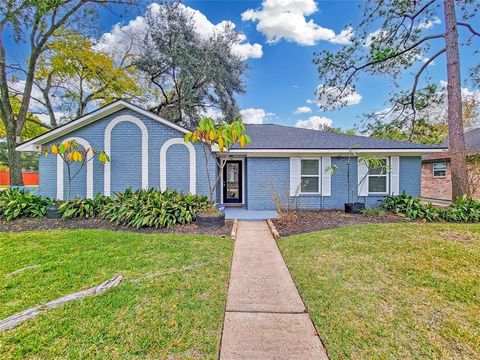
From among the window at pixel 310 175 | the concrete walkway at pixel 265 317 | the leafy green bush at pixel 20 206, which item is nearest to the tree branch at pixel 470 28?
the window at pixel 310 175

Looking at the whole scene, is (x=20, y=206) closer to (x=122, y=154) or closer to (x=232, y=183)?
(x=122, y=154)

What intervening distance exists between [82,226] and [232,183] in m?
6.31

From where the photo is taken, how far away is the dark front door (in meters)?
11.1

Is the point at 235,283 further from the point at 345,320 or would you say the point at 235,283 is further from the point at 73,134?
the point at 73,134

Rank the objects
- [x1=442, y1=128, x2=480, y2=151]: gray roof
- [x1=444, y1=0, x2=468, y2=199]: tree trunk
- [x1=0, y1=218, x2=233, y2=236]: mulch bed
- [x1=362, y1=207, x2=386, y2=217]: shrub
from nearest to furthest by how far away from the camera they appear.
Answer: [x1=0, y1=218, x2=233, y2=236]: mulch bed → [x1=362, y1=207, x2=386, y2=217]: shrub → [x1=444, y1=0, x2=468, y2=199]: tree trunk → [x1=442, y1=128, x2=480, y2=151]: gray roof

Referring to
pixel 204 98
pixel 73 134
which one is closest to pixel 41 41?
pixel 73 134

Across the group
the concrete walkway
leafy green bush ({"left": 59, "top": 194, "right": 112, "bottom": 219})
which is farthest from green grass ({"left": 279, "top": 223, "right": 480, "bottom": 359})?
leafy green bush ({"left": 59, "top": 194, "right": 112, "bottom": 219})

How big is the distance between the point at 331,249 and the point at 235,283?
2.43 metres

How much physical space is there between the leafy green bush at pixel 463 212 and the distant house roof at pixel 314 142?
7.52ft

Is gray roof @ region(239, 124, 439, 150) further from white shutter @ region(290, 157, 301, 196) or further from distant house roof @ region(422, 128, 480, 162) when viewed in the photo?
distant house roof @ region(422, 128, 480, 162)

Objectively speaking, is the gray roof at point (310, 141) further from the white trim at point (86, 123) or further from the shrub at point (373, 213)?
the white trim at point (86, 123)

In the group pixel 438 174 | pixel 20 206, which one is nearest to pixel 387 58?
pixel 438 174

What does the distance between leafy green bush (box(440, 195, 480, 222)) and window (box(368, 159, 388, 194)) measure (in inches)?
89.4

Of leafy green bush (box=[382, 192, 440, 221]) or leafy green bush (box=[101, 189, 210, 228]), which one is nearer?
leafy green bush (box=[101, 189, 210, 228])
